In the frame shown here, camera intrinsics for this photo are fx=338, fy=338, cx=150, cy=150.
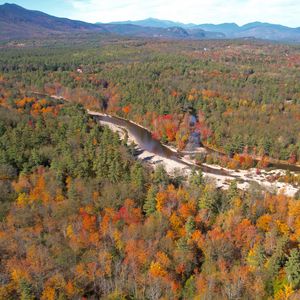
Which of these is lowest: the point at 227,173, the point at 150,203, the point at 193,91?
the point at 227,173

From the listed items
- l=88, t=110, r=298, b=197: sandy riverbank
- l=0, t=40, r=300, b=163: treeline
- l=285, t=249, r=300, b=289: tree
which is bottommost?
l=88, t=110, r=298, b=197: sandy riverbank

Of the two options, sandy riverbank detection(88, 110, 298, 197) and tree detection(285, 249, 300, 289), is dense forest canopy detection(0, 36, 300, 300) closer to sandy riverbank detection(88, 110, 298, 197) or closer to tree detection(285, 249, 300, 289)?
tree detection(285, 249, 300, 289)

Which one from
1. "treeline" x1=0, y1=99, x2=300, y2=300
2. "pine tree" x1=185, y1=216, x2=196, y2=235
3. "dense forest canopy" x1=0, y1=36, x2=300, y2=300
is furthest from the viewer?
"pine tree" x1=185, y1=216, x2=196, y2=235

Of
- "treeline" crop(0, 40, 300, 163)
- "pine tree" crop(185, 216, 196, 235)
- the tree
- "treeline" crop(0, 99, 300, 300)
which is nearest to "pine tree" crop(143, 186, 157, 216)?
"treeline" crop(0, 99, 300, 300)

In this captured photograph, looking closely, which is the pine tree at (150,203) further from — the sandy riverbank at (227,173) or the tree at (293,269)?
the tree at (293,269)

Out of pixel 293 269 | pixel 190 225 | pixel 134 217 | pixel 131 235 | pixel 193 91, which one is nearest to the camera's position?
pixel 293 269

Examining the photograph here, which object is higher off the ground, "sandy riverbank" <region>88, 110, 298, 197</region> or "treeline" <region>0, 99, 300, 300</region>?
"treeline" <region>0, 99, 300, 300</region>

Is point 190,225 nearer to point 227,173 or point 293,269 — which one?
point 293,269

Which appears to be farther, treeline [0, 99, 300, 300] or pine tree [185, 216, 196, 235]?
pine tree [185, 216, 196, 235]

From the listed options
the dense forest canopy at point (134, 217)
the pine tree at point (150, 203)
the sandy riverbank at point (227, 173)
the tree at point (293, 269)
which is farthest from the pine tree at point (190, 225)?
the sandy riverbank at point (227, 173)

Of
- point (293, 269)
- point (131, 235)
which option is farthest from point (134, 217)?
point (293, 269)
